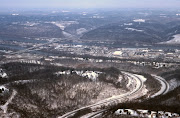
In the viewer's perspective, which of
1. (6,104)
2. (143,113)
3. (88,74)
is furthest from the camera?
(88,74)

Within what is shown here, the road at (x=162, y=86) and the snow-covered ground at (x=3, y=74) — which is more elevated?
the snow-covered ground at (x=3, y=74)

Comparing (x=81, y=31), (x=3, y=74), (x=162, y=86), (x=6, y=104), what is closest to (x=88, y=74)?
(x=162, y=86)

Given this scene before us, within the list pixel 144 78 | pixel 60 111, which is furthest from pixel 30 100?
pixel 144 78

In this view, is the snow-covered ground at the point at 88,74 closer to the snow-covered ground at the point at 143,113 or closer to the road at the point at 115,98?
the road at the point at 115,98

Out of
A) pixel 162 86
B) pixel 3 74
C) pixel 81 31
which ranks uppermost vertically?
pixel 3 74

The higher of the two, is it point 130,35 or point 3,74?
point 3,74

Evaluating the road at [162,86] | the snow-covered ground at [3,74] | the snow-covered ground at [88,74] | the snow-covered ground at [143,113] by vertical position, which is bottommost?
the road at [162,86]

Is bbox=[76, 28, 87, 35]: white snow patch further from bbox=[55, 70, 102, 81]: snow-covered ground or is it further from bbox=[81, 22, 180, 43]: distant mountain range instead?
bbox=[55, 70, 102, 81]: snow-covered ground

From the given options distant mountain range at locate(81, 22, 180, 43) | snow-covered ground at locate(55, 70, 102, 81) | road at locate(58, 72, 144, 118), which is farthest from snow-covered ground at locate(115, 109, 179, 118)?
distant mountain range at locate(81, 22, 180, 43)

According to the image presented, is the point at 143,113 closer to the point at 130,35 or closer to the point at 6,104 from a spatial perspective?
the point at 6,104

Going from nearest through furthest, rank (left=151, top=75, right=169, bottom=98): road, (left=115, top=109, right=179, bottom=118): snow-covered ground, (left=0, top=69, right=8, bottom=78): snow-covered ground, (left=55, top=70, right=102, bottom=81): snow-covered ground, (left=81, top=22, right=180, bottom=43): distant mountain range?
(left=115, top=109, right=179, bottom=118): snow-covered ground → (left=151, top=75, right=169, bottom=98): road → (left=0, top=69, right=8, bottom=78): snow-covered ground → (left=55, top=70, right=102, bottom=81): snow-covered ground → (left=81, top=22, right=180, bottom=43): distant mountain range

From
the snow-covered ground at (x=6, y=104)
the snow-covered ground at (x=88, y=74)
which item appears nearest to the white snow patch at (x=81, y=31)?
the snow-covered ground at (x=88, y=74)
